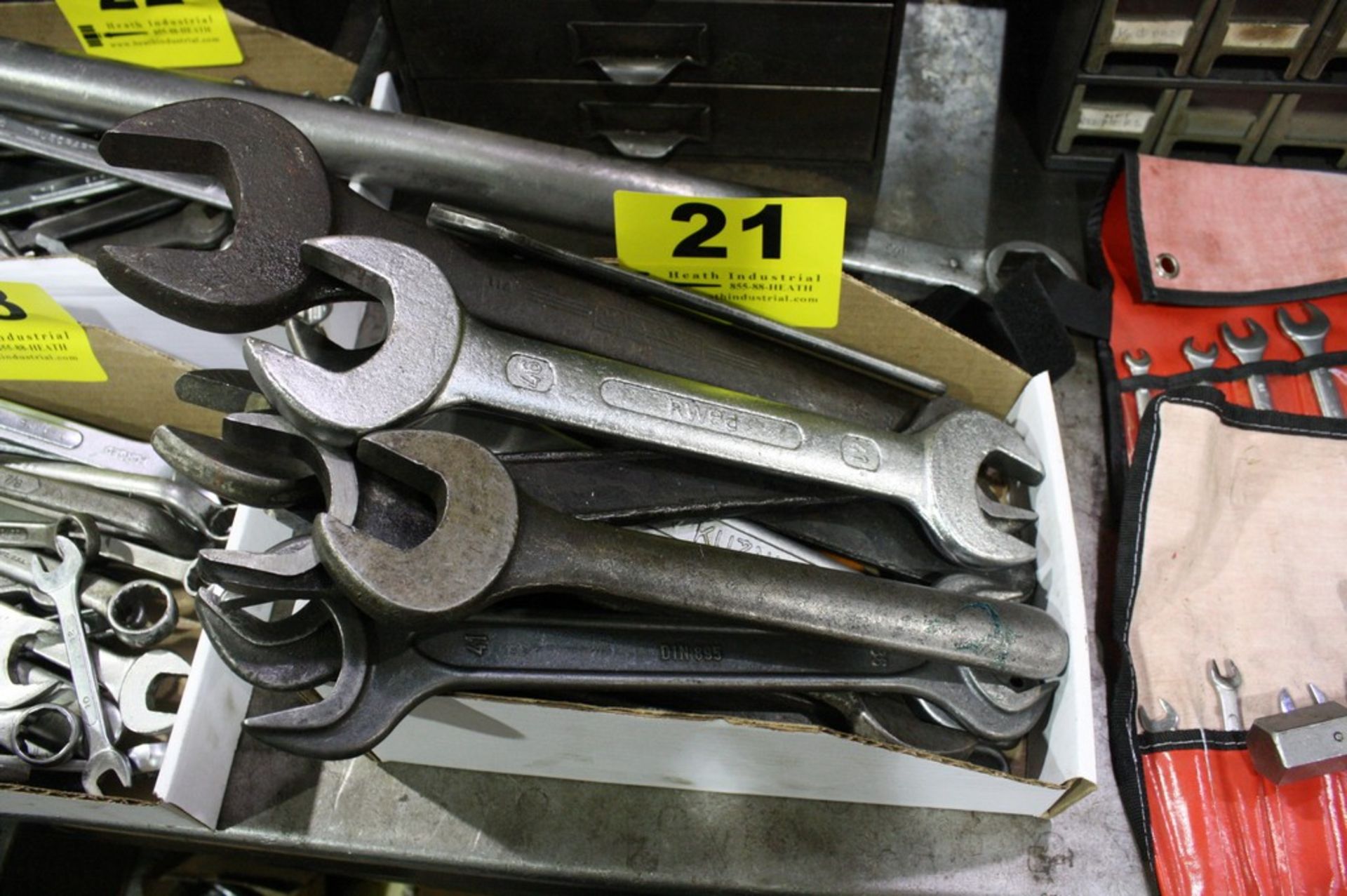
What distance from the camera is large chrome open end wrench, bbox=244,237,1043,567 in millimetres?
792

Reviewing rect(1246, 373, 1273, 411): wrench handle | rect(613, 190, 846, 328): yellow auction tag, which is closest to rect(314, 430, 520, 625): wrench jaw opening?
rect(613, 190, 846, 328): yellow auction tag

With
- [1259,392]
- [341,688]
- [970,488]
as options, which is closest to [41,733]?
[341,688]

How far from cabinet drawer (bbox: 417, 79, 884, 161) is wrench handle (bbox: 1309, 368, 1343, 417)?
614 mm

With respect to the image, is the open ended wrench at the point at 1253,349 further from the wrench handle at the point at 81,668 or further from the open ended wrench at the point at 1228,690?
the wrench handle at the point at 81,668

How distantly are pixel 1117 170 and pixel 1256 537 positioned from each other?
50cm

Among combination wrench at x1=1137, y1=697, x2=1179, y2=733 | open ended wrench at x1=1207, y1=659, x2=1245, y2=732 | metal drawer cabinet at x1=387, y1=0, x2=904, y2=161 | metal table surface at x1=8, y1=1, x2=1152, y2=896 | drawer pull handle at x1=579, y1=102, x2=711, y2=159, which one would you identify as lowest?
metal table surface at x1=8, y1=1, x2=1152, y2=896

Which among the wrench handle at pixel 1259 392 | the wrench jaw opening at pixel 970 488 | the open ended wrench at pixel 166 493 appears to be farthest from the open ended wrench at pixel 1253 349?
the open ended wrench at pixel 166 493

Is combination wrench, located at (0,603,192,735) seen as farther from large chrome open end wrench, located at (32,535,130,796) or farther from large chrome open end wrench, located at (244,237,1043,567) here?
large chrome open end wrench, located at (244,237,1043,567)

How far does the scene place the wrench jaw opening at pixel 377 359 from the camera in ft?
2.55

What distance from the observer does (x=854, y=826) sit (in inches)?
42.0

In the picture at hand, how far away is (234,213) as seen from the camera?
33.8 inches

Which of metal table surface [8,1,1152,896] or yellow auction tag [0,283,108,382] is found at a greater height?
yellow auction tag [0,283,108,382]

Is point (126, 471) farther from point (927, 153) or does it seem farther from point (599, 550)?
point (927, 153)

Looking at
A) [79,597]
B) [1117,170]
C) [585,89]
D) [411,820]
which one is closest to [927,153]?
[1117,170]
